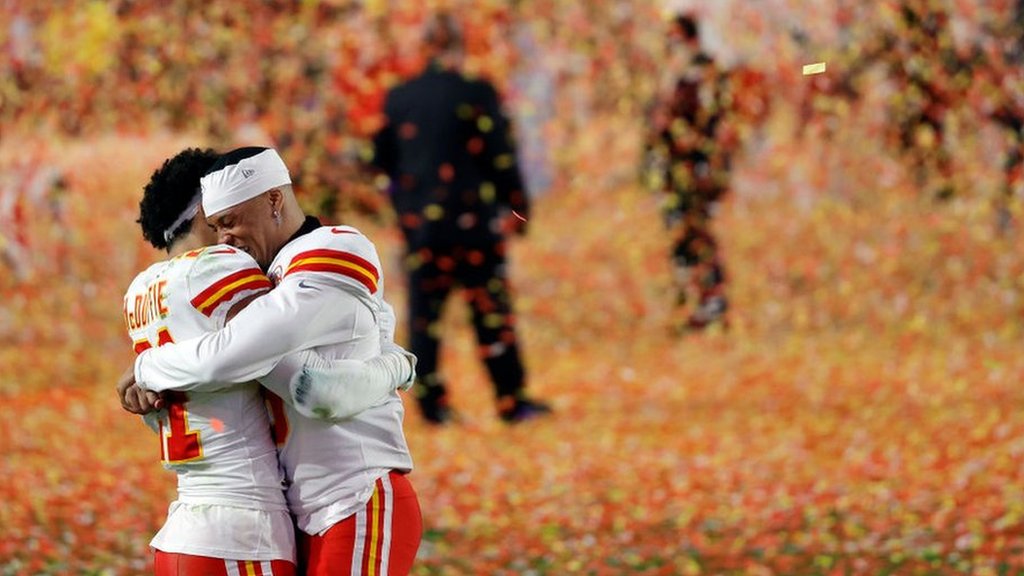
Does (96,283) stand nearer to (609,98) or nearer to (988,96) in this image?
(609,98)

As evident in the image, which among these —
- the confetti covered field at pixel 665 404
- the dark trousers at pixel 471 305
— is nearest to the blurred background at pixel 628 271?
the confetti covered field at pixel 665 404

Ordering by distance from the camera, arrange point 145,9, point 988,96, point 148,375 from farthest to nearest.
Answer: point 145,9
point 988,96
point 148,375

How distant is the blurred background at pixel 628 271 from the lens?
7660mm

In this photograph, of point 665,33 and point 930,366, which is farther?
point 665,33

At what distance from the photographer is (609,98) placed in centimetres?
1423

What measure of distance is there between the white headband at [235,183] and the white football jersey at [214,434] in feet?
0.32

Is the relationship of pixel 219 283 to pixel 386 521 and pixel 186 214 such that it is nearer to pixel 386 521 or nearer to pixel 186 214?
pixel 186 214

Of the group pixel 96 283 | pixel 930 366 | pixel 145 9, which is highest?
pixel 145 9

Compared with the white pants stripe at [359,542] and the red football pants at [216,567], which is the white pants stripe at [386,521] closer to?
the white pants stripe at [359,542]

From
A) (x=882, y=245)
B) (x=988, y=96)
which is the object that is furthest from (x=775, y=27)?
(x=882, y=245)

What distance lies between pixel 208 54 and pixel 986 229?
6360 millimetres

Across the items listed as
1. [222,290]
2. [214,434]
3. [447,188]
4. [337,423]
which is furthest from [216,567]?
[447,188]

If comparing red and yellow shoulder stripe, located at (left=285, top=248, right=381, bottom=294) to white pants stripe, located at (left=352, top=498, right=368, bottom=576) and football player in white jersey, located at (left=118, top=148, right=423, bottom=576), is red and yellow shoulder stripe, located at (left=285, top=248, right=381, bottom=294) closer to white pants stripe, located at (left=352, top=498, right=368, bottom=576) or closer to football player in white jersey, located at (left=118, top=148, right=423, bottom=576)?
football player in white jersey, located at (left=118, top=148, right=423, bottom=576)

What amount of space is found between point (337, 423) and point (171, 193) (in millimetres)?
566
